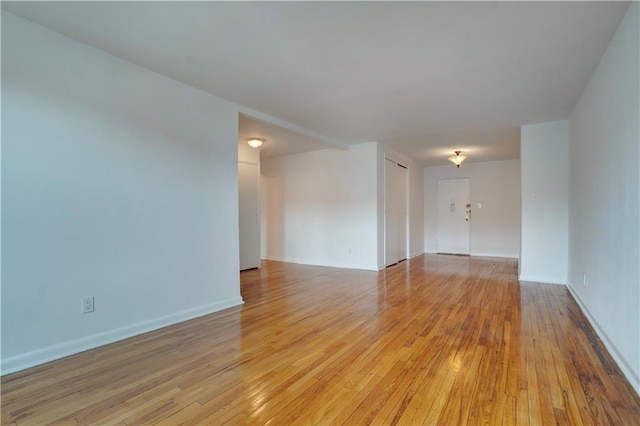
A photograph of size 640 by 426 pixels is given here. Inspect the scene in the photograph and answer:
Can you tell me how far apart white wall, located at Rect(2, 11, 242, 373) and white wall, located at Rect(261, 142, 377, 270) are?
319 centimetres

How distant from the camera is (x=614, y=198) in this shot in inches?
94.8

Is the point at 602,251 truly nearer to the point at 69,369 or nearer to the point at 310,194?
the point at 69,369

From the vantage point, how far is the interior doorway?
654 cm

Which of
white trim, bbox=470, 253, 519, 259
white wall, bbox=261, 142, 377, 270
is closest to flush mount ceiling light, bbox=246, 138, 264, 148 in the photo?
white wall, bbox=261, 142, 377, 270

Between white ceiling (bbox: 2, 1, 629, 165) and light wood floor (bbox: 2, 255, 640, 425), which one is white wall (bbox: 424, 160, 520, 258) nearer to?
white ceiling (bbox: 2, 1, 629, 165)

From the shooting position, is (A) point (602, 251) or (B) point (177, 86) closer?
(A) point (602, 251)

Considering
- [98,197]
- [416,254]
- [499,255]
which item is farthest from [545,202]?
[98,197]

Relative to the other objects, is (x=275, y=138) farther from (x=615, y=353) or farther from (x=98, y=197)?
(x=615, y=353)

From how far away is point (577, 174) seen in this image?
13.0ft

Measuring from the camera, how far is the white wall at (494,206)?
7.83 meters

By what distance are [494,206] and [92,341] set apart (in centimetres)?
832

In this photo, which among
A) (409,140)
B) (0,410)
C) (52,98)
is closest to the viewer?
(0,410)

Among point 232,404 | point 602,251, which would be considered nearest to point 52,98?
point 232,404

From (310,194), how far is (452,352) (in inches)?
189
